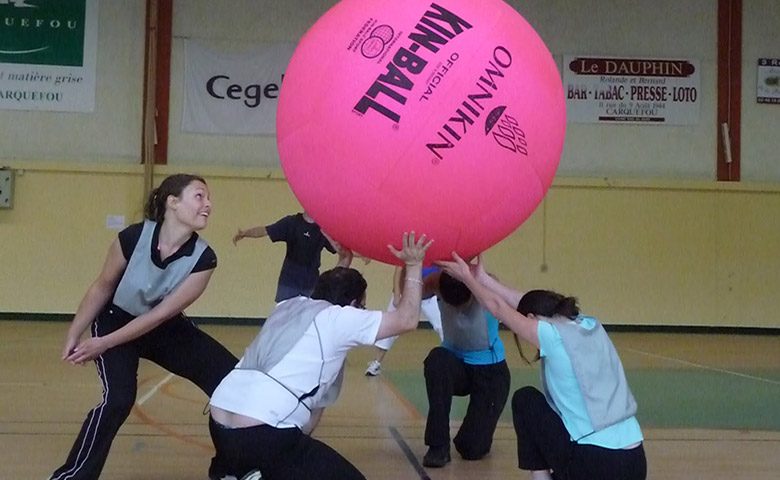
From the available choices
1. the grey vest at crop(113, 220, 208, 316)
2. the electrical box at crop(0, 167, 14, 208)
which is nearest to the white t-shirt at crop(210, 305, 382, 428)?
the grey vest at crop(113, 220, 208, 316)

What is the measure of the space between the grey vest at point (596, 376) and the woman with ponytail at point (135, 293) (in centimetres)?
121

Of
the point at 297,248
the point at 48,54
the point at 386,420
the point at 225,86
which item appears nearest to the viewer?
the point at 386,420

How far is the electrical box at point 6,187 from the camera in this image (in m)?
8.34

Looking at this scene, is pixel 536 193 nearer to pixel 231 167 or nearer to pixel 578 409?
pixel 578 409

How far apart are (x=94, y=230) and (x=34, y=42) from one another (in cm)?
209

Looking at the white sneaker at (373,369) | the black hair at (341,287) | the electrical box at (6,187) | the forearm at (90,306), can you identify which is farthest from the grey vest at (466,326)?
the electrical box at (6,187)

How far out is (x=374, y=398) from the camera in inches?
176

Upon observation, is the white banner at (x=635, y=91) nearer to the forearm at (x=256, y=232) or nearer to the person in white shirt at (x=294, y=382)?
the forearm at (x=256, y=232)

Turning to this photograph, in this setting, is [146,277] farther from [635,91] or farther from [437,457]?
[635,91]

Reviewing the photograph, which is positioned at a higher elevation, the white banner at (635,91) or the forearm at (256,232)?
the white banner at (635,91)

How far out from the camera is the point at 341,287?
231 centimetres

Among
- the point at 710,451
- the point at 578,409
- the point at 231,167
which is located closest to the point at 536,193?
the point at 578,409

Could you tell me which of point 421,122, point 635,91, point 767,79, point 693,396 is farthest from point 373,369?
point 767,79

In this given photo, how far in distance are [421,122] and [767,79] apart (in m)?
8.52
